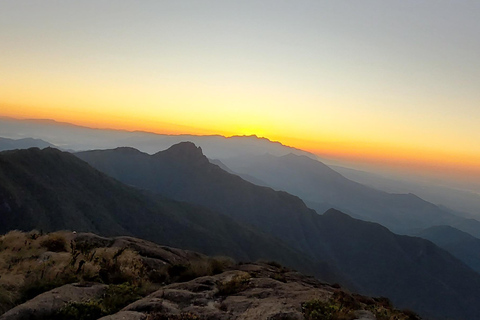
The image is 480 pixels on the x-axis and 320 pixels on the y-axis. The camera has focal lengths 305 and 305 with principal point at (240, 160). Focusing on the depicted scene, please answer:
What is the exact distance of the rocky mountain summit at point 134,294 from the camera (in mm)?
8094

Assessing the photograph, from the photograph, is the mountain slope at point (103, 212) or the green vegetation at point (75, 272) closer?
the green vegetation at point (75, 272)

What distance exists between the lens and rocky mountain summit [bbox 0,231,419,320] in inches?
319

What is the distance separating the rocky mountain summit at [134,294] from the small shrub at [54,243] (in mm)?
145

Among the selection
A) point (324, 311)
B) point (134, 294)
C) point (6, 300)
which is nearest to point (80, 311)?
point (134, 294)

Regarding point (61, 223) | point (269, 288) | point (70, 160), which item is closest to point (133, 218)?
point (61, 223)

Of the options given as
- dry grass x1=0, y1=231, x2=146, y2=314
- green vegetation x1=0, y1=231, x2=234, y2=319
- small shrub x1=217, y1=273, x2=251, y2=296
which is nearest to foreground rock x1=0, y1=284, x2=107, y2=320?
green vegetation x1=0, y1=231, x2=234, y2=319

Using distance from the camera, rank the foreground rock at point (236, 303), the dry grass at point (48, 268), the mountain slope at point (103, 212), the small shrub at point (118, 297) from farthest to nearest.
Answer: the mountain slope at point (103, 212) → the dry grass at point (48, 268) → the small shrub at point (118, 297) → the foreground rock at point (236, 303)

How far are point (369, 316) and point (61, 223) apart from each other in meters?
121

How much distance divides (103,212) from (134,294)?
131 m

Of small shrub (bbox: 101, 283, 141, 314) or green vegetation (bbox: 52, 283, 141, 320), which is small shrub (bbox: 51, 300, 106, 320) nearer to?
green vegetation (bbox: 52, 283, 141, 320)

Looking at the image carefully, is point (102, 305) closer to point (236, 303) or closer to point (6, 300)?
point (6, 300)

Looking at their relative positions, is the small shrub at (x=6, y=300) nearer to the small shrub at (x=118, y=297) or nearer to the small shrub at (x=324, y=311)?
the small shrub at (x=118, y=297)

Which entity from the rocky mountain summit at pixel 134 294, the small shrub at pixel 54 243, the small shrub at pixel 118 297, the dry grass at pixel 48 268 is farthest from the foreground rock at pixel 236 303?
the small shrub at pixel 54 243

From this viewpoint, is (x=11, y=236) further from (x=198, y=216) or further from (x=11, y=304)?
(x=198, y=216)
